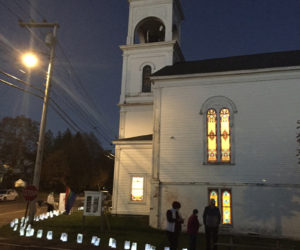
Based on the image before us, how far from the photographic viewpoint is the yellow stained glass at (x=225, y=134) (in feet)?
56.3

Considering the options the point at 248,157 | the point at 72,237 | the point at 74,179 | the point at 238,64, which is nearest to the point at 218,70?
the point at 238,64

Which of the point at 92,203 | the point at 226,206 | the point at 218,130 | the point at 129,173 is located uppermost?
the point at 218,130

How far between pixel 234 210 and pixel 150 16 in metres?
19.2

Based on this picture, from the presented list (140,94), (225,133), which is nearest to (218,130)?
(225,133)

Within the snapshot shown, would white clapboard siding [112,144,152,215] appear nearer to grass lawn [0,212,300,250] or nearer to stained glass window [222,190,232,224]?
grass lawn [0,212,300,250]

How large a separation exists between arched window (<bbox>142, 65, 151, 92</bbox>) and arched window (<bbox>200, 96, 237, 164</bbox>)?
917 cm

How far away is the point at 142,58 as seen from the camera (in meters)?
27.1

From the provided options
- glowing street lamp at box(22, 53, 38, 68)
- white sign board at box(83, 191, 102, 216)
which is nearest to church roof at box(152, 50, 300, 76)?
glowing street lamp at box(22, 53, 38, 68)

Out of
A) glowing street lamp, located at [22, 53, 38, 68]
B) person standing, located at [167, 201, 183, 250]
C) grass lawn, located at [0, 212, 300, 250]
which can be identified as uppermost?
glowing street lamp, located at [22, 53, 38, 68]

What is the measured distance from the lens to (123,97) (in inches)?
1048

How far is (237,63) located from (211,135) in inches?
225

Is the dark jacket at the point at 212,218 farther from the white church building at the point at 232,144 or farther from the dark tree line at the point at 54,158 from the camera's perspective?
the dark tree line at the point at 54,158

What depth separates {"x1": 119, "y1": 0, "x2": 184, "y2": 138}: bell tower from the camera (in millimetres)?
25672

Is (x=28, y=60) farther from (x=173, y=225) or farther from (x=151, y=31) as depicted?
(x=151, y=31)
